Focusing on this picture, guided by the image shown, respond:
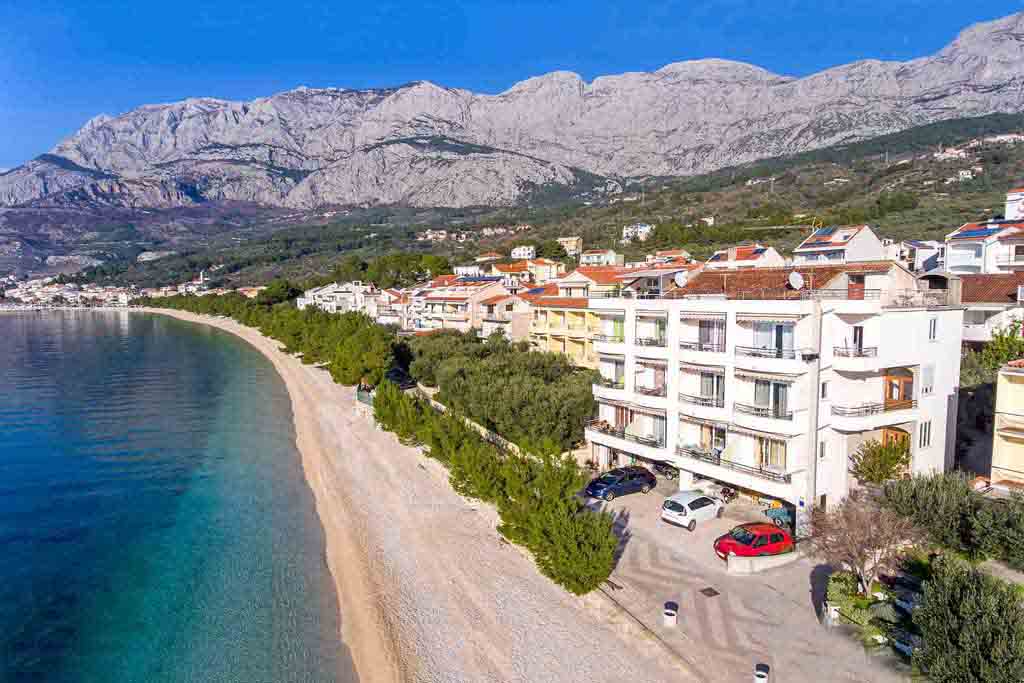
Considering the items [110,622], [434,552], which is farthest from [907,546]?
[110,622]

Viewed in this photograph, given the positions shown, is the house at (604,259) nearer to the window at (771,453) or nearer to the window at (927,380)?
the window at (927,380)

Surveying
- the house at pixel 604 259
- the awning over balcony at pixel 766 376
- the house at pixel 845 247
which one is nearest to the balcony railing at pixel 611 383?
the awning over balcony at pixel 766 376

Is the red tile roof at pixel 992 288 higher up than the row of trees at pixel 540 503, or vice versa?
the red tile roof at pixel 992 288

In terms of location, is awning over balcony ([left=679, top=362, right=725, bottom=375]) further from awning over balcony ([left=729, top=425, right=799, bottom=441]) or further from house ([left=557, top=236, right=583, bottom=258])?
house ([left=557, top=236, right=583, bottom=258])

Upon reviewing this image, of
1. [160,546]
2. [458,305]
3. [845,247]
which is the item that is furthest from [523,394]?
[458,305]

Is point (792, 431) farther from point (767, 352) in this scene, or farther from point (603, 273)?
point (603, 273)

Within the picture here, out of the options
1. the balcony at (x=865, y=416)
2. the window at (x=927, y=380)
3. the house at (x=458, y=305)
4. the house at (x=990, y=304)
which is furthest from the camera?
the house at (x=458, y=305)
